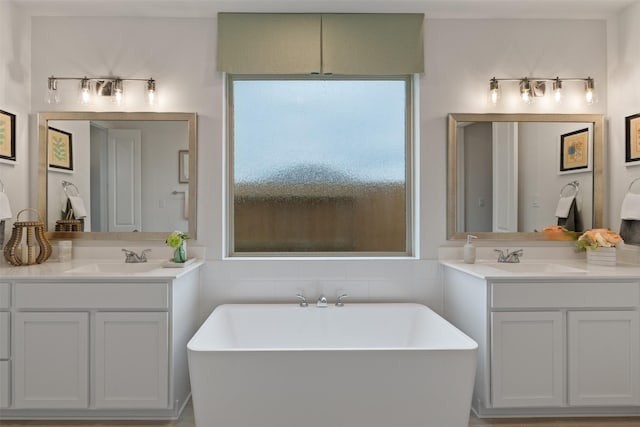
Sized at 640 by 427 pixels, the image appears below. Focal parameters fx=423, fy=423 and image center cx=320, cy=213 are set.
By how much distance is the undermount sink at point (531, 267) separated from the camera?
8.80 ft

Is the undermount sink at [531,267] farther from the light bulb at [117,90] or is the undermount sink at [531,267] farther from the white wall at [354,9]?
the light bulb at [117,90]

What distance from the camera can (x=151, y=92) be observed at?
2.86 m

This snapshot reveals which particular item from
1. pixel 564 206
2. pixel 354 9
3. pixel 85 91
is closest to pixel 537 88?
pixel 564 206

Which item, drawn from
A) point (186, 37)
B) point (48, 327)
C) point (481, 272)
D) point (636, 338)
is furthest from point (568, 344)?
point (186, 37)

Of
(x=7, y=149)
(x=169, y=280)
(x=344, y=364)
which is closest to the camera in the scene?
(x=344, y=364)

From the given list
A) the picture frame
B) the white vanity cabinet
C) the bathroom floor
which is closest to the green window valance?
the picture frame

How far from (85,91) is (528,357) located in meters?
3.22

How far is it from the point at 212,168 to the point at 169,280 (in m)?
0.91

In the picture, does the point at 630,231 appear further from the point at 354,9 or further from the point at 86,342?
the point at 86,342

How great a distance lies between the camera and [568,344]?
233 centimetres

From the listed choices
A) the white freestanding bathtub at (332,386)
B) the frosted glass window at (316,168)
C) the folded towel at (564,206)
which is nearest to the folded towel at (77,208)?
the frosted glass window at (316,168)

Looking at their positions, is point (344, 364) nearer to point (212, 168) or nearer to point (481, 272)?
point (481, 272)

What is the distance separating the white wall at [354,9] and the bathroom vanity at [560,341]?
0.68m

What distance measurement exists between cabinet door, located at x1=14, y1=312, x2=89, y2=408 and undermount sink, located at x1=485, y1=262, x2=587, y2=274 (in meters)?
Result: 2.53
